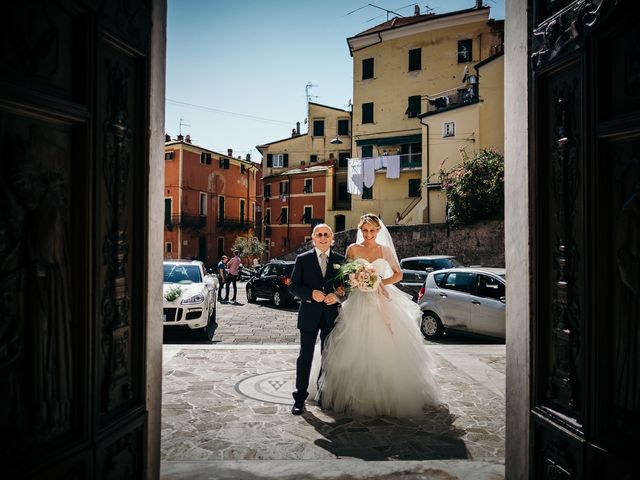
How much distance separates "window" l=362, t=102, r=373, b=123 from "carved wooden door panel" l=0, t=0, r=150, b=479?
34.8m

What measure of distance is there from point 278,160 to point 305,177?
483cm

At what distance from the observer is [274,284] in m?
16.7

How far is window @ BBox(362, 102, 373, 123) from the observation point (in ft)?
119

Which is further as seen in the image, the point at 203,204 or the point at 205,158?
the point at 203,204

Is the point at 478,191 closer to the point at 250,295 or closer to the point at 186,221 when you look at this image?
the point at 250,295

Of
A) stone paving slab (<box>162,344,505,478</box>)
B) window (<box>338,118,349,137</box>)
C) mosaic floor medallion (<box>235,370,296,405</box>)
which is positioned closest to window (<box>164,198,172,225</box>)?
window (<box>338,118,349,137</box>)

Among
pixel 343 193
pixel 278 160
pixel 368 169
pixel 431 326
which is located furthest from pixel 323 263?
pixel 278 160

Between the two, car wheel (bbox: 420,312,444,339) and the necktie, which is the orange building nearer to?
car wheel (bbox: 420,312,444,339)

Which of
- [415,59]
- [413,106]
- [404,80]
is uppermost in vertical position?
[415,59]

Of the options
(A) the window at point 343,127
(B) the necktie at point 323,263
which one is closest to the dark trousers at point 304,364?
(B) the necktie at point 323,263

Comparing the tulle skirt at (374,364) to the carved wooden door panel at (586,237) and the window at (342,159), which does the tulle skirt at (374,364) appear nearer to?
the carved wooden door panel at (586,237)

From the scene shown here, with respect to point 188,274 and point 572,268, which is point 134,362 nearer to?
point 572,268

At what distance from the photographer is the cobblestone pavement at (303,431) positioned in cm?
365

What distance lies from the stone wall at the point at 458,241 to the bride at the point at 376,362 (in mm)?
17903
